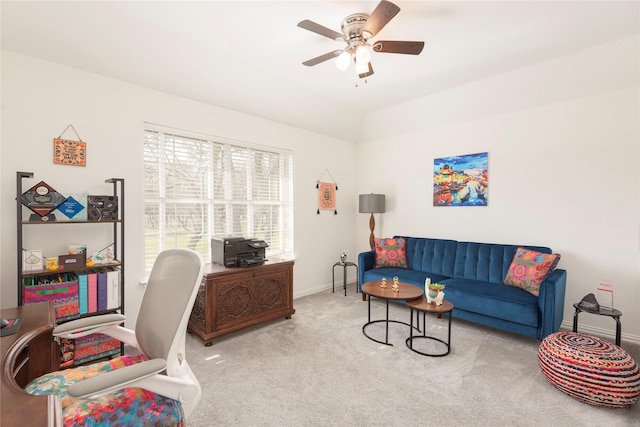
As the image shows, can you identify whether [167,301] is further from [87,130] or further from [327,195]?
[327,195]

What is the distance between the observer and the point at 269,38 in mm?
2676

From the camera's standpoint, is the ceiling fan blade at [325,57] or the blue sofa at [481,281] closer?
the ceiling fan blade at [325,57]

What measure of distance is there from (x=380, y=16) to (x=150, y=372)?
2327mm

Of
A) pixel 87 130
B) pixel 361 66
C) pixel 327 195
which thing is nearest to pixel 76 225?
pixel 87 130

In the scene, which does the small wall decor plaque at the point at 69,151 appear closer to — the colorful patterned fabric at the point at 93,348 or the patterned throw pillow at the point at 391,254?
the colorful patterned fabric at the point at 93,348

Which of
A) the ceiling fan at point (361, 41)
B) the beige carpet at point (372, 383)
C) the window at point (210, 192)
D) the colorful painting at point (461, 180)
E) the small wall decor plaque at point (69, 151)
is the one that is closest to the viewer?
the beige carpet at point (372, 383)

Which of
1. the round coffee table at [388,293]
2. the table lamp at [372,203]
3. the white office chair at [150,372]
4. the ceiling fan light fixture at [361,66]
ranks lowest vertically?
the round coffee table at [388,293]

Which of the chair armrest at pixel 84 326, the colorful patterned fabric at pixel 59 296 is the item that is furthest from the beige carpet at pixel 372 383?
the colorful patterned fabric at pixel 59 296

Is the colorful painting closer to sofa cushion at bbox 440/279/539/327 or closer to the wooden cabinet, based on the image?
sofa cushion at bbox 440/279/539/327

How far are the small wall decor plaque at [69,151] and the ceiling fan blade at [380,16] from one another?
2.62 meters

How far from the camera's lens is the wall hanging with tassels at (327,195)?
189 inches

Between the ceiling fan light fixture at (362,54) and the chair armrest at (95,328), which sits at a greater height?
the ceiling fan light fixture at (362,54)

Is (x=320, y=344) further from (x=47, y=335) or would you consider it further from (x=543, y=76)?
(x=543, y=76)

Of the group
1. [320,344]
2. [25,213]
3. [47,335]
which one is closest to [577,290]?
[320,344]
